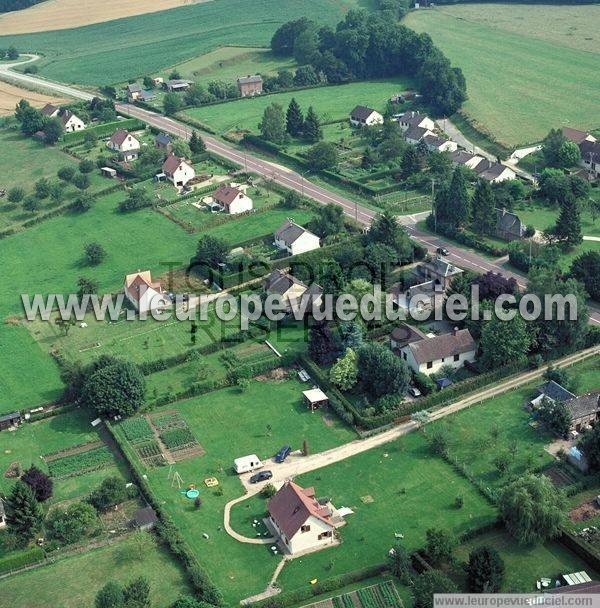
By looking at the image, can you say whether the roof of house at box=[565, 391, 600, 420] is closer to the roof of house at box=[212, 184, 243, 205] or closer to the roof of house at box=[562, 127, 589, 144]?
→ the roof of house at box=[212, 184, 243, 205]

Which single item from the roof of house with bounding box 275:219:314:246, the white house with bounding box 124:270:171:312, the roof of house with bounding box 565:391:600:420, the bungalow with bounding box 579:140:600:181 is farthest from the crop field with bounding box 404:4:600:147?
the roof of house with bounding box 565:391:600:420

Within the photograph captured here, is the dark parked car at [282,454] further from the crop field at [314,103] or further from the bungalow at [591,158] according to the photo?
the crop field at [314,103]

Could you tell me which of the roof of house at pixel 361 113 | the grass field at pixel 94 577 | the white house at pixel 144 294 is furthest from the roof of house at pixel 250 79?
the grass field at pixel 94 577

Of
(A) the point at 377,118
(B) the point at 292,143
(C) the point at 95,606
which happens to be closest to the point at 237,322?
(C) the point at 95,606

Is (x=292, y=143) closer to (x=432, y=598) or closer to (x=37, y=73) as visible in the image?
(x=37, y=73)

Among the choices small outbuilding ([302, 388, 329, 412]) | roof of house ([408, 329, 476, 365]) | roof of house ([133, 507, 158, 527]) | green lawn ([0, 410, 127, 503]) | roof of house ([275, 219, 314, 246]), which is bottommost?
green lawn ([0, 410, 127, 503])

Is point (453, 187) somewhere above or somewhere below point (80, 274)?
above
